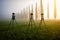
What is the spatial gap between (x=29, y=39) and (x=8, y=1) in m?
0.53

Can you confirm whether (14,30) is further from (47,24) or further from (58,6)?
(58,6)

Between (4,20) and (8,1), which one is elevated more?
(8,1)

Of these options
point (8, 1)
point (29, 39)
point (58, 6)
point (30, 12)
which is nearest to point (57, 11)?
point (58, 6)

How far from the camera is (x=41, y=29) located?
1851 millimetres

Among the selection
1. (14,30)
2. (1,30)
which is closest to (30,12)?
(14,30)

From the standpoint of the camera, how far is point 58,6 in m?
1.87

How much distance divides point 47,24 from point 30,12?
254mm

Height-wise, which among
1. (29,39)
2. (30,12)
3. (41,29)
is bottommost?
(29,39)

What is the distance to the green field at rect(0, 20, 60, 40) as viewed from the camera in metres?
1.83

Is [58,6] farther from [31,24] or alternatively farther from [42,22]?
[31,24]

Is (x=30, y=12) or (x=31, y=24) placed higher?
(x=30, y=12)

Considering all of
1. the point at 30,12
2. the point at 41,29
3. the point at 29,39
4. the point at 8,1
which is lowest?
the point at 29,39

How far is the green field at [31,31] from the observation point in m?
1.83

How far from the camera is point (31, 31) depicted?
6.07 feet
